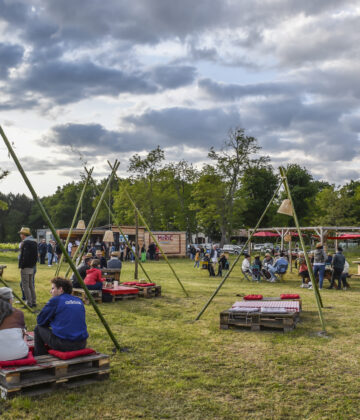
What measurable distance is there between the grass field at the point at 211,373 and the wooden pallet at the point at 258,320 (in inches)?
7.3

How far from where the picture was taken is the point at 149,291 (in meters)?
14.0

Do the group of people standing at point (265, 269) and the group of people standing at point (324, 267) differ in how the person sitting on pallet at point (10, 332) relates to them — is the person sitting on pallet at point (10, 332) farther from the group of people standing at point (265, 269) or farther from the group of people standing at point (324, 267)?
the group of people standing at point (265, 269)

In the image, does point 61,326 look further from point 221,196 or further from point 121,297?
point 221,196

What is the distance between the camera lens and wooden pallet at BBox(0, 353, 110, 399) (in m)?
5.17

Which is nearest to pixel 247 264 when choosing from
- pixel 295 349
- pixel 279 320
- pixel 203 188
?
pixel 279 320

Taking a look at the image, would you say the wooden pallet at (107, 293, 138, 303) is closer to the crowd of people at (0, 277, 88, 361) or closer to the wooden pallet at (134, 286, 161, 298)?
the wooden pallet at (134, 286, 161, 298)

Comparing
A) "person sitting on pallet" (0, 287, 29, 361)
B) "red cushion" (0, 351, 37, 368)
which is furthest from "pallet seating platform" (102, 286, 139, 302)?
"red cushion" (0, 351, 37, 368)

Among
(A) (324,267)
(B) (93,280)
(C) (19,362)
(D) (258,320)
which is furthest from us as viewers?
(A) (324,267)

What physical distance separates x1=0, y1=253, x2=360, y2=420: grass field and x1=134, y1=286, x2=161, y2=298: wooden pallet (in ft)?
8.34

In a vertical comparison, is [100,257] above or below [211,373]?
above

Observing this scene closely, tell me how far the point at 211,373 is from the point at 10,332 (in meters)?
2.97

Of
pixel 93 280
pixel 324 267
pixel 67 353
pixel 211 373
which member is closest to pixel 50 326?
pixel 67 353

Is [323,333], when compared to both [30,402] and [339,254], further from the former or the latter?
[339,254]

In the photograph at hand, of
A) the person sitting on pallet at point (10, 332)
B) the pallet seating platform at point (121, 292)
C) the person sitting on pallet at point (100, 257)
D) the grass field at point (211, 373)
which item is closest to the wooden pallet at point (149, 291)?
the pallet seating platform at point (121, 292)
